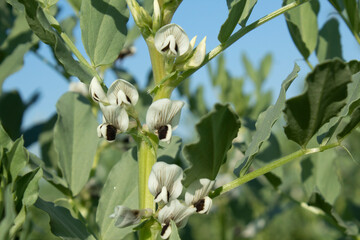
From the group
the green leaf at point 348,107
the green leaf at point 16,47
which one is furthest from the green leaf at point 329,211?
the green leaf at point 16,47

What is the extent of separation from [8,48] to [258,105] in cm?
106

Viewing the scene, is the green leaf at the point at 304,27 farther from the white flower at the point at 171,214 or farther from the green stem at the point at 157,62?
the white flower at the point at 171,214

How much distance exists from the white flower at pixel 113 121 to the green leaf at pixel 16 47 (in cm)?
46

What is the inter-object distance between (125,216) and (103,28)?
0.31 metres

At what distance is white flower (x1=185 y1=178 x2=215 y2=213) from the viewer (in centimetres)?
62

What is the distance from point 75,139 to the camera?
0.92 metres

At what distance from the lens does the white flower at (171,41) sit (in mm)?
631

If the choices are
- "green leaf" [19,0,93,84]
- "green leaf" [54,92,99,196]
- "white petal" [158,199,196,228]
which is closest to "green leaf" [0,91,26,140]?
"green leaf" [54,92,99,196]

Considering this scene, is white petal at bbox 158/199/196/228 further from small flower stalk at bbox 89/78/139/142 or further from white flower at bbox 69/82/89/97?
white flower at bbox 69/82/89/97

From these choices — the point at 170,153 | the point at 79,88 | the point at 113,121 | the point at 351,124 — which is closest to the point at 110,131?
the point at 113,121

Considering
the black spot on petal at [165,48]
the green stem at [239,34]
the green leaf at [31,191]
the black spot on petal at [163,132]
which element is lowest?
the black spot on petal at [163,132]

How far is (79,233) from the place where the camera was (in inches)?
27.3

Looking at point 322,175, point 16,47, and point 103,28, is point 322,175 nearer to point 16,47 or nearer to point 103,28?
point 103,28

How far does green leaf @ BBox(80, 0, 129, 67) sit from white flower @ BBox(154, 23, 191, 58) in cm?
14
